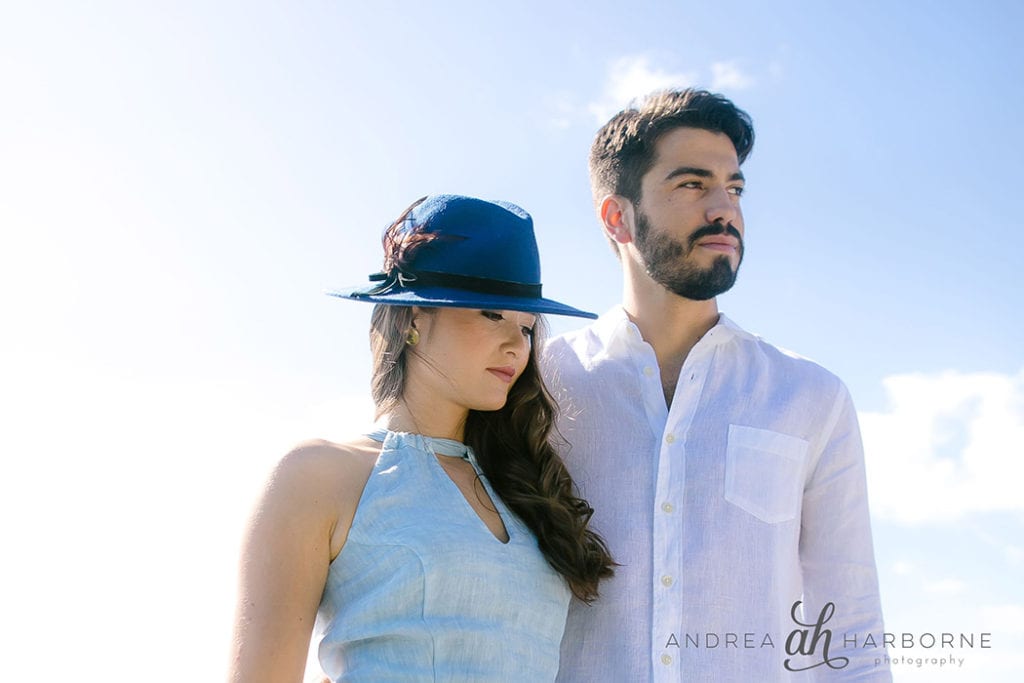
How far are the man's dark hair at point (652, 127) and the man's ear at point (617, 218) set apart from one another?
0.03 m

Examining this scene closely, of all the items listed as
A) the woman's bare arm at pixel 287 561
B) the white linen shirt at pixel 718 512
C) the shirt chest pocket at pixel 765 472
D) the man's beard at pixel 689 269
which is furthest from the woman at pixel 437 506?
the man's beard at pixel 689 269

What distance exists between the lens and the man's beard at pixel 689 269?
3.53 meters

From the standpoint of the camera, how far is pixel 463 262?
284 cm

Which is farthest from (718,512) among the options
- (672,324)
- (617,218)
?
(617,218)

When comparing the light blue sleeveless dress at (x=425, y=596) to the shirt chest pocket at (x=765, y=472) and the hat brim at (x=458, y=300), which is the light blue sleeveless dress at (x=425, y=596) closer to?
the hat brim at (x=458, y=300)

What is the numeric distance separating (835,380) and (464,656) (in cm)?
165

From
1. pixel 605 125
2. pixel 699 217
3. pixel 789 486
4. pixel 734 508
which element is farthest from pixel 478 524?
pixel 605 125

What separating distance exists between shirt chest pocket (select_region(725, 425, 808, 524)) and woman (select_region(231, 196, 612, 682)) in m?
0.48

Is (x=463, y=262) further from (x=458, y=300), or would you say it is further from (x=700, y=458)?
(x=700, y=458)

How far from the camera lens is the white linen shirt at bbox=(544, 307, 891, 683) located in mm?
3072

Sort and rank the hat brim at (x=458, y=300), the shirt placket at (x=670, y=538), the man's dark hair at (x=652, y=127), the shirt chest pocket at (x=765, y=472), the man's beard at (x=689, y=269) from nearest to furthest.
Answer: the hat brim at (x=458, y=300) < the shirt placket at (x=670, y=538) < the shirt chest pocket at (x=765, y=472) < the man's beard at (x=689, y=269) < the man's dark hair at (x=652, y=127)

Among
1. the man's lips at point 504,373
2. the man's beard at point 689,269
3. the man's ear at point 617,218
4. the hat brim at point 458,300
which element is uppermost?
the man's ear at point 617,218

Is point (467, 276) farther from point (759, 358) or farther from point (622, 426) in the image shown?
point (759, 358)

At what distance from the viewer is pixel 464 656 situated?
8.29 feet
